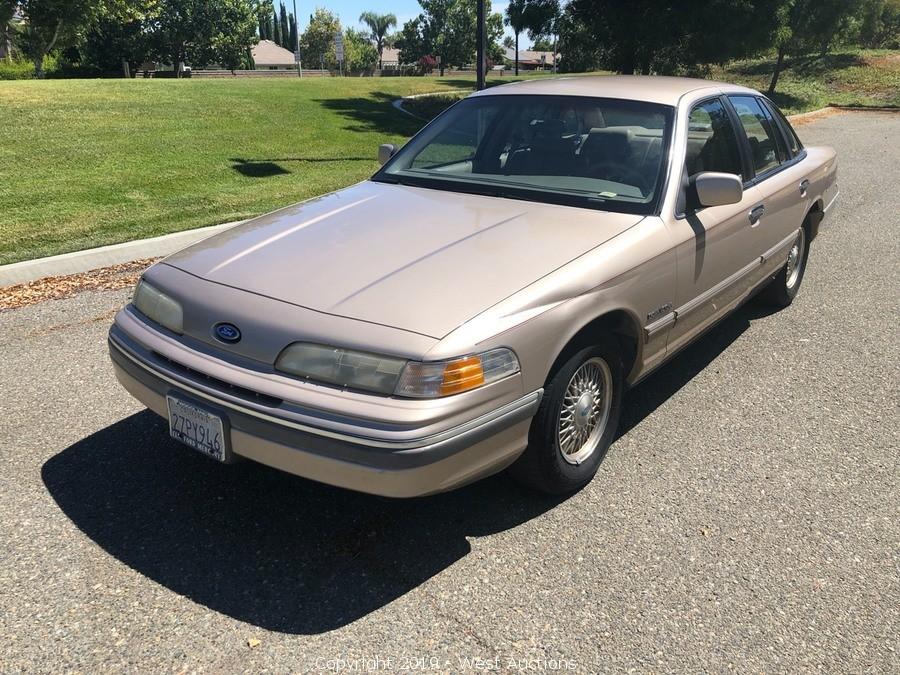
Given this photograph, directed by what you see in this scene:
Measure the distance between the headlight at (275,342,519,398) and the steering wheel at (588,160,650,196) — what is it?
1.47 m

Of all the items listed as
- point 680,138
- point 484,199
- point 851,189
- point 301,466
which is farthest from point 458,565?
point 851,189

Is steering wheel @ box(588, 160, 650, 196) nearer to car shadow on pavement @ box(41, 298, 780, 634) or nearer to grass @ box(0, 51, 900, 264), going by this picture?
car shadow on pavement @ box(41, 298, 780, 634)

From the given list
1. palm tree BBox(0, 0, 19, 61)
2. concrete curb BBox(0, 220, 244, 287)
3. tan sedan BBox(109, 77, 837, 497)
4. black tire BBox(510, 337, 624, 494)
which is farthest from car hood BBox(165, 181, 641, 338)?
palm tree BBox(0, 0, 19, 61)

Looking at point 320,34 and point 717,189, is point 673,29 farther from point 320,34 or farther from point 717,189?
point 320,34

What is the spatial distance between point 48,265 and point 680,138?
5.17m

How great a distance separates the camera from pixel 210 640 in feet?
7.74

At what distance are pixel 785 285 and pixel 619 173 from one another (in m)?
2.55

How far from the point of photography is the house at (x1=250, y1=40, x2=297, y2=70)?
278ft

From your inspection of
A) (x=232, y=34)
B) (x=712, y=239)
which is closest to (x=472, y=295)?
(x=712, y=239)

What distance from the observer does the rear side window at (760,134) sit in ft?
14.8

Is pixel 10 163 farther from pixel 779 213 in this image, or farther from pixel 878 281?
pixel 878 281

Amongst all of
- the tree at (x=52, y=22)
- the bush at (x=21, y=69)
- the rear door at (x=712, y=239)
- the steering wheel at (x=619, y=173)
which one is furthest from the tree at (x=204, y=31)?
the steering wheel at (x=619, y=173)

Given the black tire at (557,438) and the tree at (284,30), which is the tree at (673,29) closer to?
the black tire at (557,438)

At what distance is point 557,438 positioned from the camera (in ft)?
9.59
